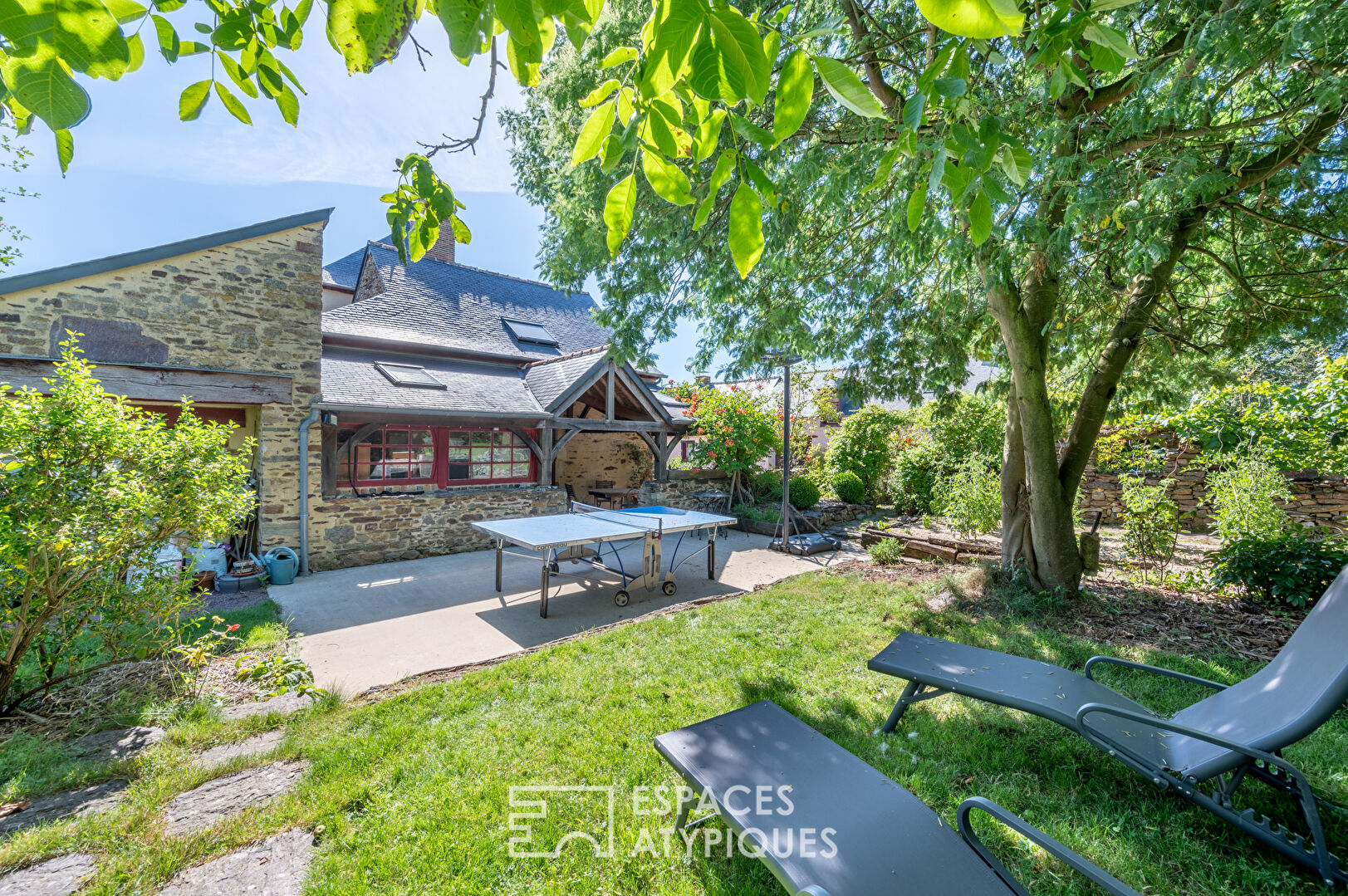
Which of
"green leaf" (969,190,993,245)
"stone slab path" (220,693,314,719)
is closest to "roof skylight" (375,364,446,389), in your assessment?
"stone slab path" (220,693,314,719)

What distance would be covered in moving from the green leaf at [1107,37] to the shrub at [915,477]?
11199mm

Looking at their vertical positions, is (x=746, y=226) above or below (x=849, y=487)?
above

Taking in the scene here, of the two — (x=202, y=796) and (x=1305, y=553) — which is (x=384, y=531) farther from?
(x=1305, y=553)

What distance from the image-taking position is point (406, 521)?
8.76 meters

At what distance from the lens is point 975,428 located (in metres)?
11.4

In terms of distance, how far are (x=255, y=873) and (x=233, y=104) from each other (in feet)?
9.35

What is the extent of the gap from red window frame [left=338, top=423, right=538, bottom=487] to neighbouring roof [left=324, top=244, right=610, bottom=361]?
99.1 inches

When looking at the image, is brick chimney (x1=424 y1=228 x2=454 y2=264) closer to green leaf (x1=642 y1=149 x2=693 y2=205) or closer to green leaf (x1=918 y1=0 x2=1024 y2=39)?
green leaf (x1=642 y1=149 x2=693 y2=205)

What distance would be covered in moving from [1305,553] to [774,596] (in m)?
5.04

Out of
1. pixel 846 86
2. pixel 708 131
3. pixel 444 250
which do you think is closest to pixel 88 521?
pixel 708 131

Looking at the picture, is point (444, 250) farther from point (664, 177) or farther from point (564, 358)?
point (664, 177)

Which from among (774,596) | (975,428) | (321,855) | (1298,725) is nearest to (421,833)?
(321,855)

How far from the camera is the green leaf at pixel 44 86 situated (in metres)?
0.85

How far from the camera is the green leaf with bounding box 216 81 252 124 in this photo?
1.28 m
